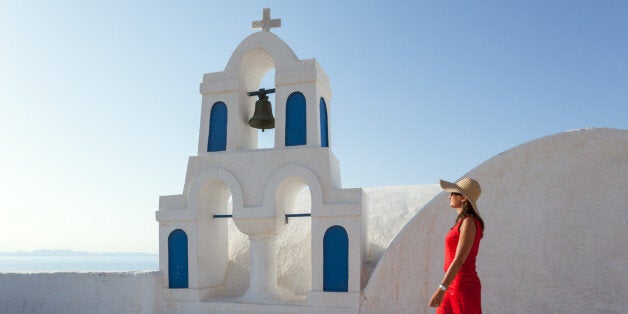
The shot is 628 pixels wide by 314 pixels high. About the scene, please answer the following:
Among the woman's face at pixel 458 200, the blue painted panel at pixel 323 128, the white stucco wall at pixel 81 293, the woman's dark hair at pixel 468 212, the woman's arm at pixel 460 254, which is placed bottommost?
the white stucco wall at pixel 81 293

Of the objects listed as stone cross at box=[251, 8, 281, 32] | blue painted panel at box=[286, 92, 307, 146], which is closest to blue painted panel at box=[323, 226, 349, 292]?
blue painted panel at box=[286, 92, 307, 146]

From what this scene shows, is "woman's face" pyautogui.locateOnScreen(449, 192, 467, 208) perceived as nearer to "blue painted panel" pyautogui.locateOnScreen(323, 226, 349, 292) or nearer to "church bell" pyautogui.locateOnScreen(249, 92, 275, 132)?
"blue painted panel" pyautogui.locateOnScreen(323, 226, 349, 292)

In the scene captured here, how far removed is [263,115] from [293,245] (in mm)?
2806

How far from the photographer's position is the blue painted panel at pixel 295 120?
26.9 ft

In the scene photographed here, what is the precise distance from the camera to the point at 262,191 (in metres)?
8.18

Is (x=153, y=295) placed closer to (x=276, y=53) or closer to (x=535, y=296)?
(x=276, y=53)

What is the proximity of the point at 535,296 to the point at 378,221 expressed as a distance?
3.83 m

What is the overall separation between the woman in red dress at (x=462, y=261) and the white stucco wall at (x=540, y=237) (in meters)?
3.58

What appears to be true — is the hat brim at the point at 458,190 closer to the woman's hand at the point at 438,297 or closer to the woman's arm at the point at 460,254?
the woman's arm at the point at 460,254

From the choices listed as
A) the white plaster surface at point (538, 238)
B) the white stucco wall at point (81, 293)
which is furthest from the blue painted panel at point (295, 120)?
the white stucco wall at point (81, 293)

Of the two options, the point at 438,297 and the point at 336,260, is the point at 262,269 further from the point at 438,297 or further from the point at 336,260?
the point at 438,297

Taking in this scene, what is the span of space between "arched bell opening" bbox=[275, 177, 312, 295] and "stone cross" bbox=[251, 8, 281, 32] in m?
2.64

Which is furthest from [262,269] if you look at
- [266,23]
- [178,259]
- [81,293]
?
[266,23]

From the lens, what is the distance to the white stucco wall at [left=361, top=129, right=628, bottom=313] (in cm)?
715
